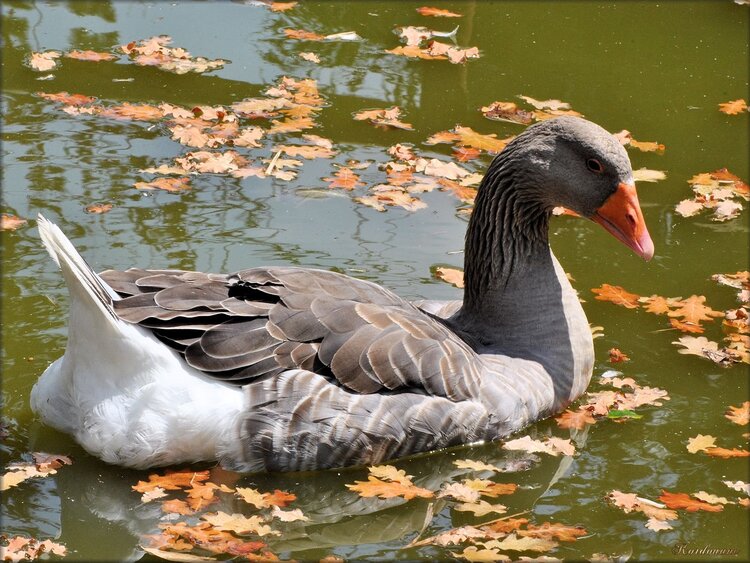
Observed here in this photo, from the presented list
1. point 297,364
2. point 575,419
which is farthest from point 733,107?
point 297,364

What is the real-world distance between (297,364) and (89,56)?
21.8ft

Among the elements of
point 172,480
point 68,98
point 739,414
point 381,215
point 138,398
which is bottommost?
point 172,480

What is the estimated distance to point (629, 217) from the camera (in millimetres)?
7051

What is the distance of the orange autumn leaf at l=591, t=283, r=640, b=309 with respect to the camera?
8273 millimetres

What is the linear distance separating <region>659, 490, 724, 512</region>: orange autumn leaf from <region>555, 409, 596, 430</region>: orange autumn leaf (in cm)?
87

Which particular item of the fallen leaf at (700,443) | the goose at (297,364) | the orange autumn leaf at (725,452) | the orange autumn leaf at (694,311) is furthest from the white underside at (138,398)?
the orange autumn leaf at (694,311)

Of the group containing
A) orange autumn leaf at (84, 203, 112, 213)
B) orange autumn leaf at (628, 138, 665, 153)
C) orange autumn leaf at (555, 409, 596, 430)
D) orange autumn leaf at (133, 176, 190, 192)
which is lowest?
orange autumn leaf at (555, 409, 596, 430)

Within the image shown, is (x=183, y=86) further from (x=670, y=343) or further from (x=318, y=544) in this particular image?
(x=318, y=544)

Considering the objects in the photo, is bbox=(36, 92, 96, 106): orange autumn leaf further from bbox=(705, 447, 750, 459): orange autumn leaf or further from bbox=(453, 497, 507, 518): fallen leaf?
bbox=(705, 447, 750, 459): orange autumn leaf

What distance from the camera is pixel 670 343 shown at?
784 centimetres

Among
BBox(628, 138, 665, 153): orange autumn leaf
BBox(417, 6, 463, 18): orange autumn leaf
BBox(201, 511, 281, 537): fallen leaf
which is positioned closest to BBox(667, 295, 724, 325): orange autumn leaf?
BBox(628, 138, 665, 153): orange autumn leaf

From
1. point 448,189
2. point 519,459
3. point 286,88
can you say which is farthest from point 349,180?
point 519,459

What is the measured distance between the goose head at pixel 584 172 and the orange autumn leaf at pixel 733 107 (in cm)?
518

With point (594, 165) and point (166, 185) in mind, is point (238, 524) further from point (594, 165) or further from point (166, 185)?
point (166, 185)
